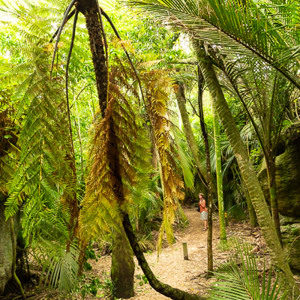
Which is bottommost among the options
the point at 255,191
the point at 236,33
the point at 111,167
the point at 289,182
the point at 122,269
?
the point at 122,269

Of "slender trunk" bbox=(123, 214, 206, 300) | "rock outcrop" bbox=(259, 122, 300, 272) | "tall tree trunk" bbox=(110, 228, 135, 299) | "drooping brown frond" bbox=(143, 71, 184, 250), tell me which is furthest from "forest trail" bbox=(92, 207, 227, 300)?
"drooping brown frond" bbox=(143, 71, 184, 250)

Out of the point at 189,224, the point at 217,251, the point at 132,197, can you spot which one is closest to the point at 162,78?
the point at 132,197

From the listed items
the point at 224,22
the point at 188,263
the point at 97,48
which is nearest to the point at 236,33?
the point at 224,22

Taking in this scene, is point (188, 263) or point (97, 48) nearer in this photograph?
point (97, 48)

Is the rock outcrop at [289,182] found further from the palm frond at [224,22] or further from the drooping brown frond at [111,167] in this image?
the drooping brown frond at [111,167]

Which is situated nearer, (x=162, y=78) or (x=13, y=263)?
(x=162, y=78)

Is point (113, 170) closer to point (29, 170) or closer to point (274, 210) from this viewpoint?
point (29, 170)

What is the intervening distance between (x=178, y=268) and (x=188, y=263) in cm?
42

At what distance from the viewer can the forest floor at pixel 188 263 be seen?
4.55m

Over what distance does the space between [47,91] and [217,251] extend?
632 cm

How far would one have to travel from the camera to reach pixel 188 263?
6.07 m

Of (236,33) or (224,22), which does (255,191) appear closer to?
(236,33)

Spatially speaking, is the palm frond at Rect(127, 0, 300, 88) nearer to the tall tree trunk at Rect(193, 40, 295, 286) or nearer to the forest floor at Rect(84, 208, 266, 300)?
the tall tree trunk at Rect(193, 40, 295, 286)

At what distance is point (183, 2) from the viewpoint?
2381mm
